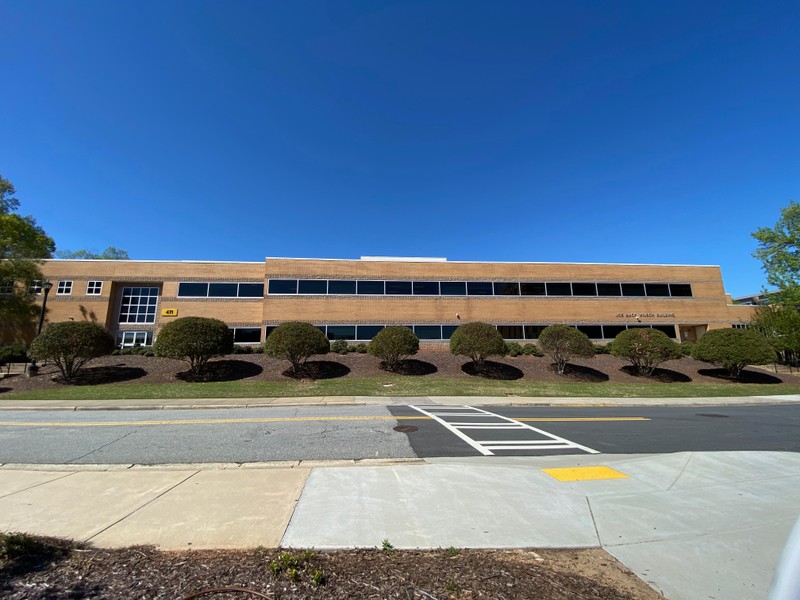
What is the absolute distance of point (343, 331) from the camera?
102 feet

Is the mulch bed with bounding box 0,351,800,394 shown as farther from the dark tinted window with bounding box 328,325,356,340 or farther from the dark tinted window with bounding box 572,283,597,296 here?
the dark tinted window with bounding box 572,283,597,296

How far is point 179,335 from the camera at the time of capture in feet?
68.3

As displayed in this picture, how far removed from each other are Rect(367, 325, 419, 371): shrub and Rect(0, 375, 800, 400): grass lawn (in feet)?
5.06

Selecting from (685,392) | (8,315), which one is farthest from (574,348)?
(8,315)

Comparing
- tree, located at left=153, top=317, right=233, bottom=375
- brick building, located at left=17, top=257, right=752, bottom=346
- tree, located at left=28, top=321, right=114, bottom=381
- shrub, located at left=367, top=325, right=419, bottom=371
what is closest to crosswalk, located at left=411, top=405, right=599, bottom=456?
shrub, located at left=367, top=325, right=419, bottom=371

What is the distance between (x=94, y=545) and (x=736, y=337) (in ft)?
106

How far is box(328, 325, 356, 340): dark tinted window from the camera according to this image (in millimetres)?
30766

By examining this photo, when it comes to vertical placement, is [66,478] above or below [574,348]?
below

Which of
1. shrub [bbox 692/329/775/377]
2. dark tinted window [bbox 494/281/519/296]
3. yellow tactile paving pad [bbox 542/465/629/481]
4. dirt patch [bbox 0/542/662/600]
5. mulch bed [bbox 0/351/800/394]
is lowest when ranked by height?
yellow tactile paving pad [bbox 542/465/629/481]

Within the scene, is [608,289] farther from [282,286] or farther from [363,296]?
[282,286]

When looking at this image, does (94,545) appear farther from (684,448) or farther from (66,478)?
(684,448)

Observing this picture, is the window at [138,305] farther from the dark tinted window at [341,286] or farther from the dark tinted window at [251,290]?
the dark tinted window at [341,286]

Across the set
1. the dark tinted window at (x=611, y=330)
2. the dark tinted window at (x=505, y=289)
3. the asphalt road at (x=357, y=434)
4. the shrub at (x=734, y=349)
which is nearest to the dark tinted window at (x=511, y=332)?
the dark tinted window at (x=505, y=289)

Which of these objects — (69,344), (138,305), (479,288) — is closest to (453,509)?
(69,344)
